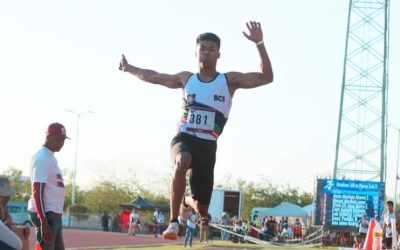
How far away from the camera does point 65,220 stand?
74.7 m

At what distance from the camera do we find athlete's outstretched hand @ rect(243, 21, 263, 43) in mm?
9484

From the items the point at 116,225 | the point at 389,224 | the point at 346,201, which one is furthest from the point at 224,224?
the point at 389,224

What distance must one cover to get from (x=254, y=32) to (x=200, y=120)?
1035mm

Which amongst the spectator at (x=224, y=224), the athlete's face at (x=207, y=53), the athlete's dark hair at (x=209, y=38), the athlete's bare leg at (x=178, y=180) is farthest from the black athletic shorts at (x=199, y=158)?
the spectator at (x=224, y=224)

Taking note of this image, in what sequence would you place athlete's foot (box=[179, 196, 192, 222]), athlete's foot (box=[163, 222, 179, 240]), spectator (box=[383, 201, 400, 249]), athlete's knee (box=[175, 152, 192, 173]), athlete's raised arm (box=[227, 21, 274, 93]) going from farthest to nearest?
spectator (box=[383, 201, 400, 249]) < athlete's foot (box=[179, 196, 192, 222]) < athlete's raised arm (box=[227, 21, 274, 93]) < athlete's knee (box=[175, 152, 192, 173]) < athlete's foot (box=[163, 222, 179, 240])

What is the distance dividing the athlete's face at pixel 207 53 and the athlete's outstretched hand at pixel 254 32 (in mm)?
392

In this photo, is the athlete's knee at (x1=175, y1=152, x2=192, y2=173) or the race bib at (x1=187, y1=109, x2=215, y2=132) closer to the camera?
the athlete's knee at (x1=175, y1=152, x2=192, y2=173)

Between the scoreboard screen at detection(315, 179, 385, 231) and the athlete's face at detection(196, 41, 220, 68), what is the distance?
35.5m

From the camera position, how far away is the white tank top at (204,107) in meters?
9.34

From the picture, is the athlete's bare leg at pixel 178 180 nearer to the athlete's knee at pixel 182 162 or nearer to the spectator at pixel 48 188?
the athlete's knee at pixel 182 162

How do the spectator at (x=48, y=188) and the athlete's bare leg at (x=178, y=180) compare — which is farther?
the spectator at (x=48, y=188)

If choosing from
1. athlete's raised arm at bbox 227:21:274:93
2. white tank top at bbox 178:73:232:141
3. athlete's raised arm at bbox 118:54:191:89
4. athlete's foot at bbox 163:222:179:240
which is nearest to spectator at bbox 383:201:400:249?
athlete's raised arm at bbox 118:54:191:89

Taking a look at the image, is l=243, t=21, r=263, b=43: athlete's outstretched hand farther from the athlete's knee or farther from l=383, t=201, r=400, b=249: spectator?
l=383, t=201, r=400, b=249: spectator

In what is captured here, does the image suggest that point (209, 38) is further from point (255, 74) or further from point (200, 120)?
point (200, 120)
